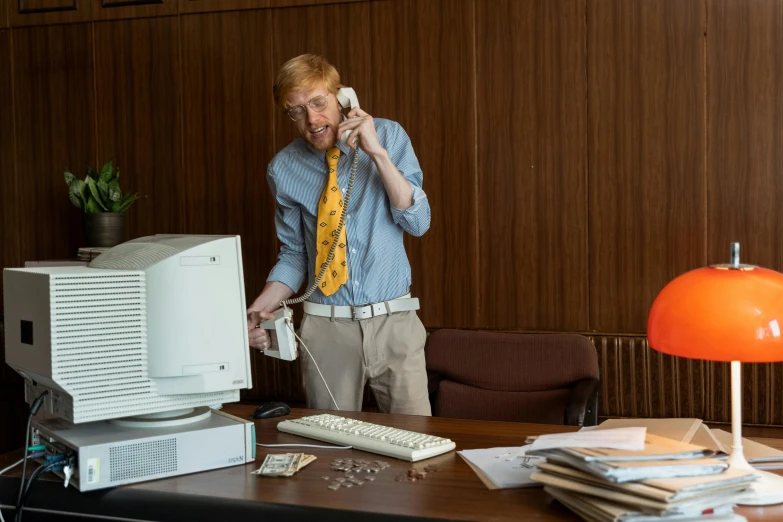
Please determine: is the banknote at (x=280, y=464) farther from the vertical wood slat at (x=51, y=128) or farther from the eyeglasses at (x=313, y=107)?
the vertical wood slat at (x=51, y=128)

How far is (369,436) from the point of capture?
7.00 feet

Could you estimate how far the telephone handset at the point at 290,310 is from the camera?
2.47 meters

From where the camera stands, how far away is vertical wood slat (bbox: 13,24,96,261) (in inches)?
183

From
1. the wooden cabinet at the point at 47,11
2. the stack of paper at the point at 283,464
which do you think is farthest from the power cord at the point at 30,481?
the wooden cabinet at the point at 47,11

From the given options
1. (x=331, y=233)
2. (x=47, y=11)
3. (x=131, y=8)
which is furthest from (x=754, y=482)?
(x=47, y=11)

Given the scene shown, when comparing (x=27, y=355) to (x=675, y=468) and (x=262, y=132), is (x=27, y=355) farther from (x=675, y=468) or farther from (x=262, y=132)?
(x=262, y=132)

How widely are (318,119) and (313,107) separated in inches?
1.6

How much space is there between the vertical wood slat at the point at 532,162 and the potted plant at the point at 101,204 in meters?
1.78

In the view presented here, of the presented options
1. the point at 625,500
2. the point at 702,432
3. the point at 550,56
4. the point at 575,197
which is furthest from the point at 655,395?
the point at 625,500

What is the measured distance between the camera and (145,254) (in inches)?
79.6

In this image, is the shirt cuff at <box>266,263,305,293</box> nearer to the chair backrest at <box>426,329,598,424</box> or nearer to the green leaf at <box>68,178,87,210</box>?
the chair backrest at <box>426,329,598,424</box>

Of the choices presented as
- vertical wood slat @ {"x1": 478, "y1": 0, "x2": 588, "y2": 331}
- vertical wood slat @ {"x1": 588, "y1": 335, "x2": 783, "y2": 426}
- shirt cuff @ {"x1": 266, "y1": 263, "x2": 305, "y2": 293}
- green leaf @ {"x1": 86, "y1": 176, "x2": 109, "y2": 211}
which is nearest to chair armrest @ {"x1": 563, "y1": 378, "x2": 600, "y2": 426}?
vertical wood slat @ {"x1": 588, "y1": 335, "x2": 783, "y2": 426}

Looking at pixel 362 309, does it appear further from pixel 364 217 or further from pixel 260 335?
pixel 260 335

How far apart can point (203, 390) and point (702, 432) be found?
1.19m
